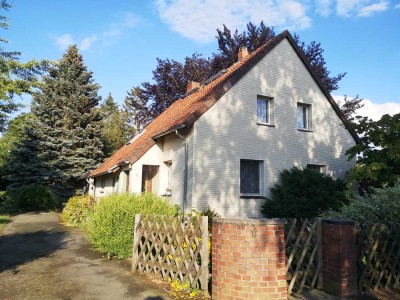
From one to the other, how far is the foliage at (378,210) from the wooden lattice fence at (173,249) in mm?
4198

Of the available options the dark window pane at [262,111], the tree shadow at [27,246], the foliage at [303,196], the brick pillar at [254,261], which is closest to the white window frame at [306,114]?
the dark window pane at [262,111]

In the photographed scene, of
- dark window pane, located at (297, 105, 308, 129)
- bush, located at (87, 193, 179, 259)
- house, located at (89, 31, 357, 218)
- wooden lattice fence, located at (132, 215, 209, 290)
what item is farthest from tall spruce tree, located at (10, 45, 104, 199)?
wooden lattice fence, located at (132, 215, 209, 290)

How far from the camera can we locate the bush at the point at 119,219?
830 cm

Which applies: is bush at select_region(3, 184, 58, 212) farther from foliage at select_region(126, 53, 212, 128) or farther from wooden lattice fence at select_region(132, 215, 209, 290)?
wooden lattice fence at select_region(132, 215, 209, 290)

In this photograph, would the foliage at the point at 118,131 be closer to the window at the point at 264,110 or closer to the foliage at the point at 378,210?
the window at the point at 264,110

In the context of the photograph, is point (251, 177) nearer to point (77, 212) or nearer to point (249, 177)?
point (249, 177)

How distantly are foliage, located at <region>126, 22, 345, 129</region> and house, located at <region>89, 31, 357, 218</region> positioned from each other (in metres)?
8.22

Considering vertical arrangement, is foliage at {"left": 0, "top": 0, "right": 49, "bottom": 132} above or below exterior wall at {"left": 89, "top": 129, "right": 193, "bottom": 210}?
above

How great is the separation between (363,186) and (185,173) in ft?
32.0

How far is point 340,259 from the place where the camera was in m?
5.84

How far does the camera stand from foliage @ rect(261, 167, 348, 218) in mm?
12680

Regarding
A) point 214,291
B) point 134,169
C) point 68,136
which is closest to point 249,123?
point 134,169

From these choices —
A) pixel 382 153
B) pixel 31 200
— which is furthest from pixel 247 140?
pixel 31 200

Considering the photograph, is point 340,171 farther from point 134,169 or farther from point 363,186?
point 134,169
